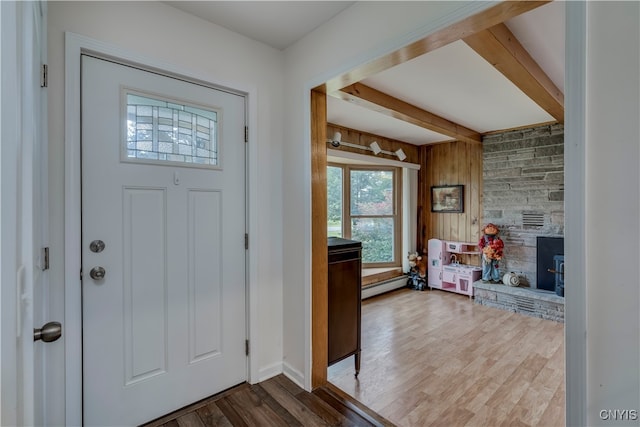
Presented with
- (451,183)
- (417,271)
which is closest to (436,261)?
(417,271)

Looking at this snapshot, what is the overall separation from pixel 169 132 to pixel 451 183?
4.46 metres

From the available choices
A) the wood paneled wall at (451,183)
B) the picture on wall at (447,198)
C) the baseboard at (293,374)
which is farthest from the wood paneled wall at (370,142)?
the baseboard at (293,374)

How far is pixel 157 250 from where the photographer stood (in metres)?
1.72

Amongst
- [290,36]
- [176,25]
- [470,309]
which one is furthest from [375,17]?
[470,309]

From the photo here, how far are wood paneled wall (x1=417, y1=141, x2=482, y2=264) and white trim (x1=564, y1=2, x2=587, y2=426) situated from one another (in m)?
3.97

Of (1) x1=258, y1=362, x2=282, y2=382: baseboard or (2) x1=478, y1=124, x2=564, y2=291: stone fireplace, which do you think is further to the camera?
(2) x1=478, y1=124, x2=564, y2=291: stone fireplace

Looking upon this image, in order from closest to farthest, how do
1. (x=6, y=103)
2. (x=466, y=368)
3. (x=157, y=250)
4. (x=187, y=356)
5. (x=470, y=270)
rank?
(x=6, y=103) < (x=157, y=250) < (x=187, y=356) < (x=466, y=368) < (x=470, y=270)

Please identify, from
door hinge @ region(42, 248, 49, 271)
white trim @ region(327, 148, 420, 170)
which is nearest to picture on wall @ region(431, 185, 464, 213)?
white trim @ region(327, 148, 420, 170)

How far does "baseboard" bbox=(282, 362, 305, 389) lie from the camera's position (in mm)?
2057

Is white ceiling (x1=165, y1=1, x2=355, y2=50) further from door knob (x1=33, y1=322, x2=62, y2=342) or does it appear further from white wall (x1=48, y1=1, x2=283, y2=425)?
door knob (x1=33, y1=322, x2=62, y2=342)

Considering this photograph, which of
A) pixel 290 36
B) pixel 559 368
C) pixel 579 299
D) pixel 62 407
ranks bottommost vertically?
pixel 559 368

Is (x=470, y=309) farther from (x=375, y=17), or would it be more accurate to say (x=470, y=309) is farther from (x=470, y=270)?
(x=375, y=17)

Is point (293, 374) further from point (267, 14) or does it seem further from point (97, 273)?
point (267, 14)

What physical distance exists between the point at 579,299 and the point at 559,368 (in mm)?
2128
